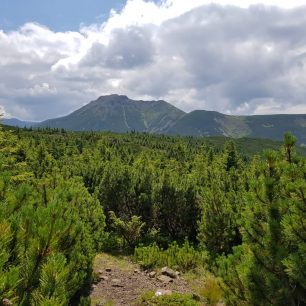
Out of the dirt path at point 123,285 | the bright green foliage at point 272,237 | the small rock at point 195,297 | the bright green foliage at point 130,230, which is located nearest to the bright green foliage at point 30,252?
the bright green foliage at point 272,237

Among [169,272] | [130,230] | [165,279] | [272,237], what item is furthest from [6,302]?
[130,230]

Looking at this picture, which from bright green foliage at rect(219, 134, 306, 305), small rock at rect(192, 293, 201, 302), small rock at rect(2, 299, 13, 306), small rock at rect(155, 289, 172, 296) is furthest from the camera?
small rock at rect(192, 293, 201, 302)

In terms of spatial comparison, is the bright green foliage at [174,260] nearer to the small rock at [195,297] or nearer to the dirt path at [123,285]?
the dirt path at [123,285]

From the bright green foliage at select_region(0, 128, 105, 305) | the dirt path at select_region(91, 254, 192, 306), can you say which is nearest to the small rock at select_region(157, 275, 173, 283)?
the dirt path at select_region(91, 254, 192, 306)

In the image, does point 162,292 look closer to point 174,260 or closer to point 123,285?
point 123,285

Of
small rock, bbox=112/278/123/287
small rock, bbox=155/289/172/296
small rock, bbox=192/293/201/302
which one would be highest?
small rock, bbox=155/289/172/296

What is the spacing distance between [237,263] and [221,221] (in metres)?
7.61

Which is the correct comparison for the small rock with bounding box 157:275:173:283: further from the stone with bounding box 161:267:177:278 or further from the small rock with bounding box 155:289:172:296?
the small rock with bounding box 155:289:172:296

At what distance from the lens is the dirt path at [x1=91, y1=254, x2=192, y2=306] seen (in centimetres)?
1132

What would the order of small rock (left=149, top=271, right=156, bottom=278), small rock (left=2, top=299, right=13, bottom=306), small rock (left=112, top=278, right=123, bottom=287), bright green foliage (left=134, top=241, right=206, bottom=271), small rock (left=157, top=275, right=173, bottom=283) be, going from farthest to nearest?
bright green foliage (left=134, top=241, right=206, bottom=271), small rock (left=149, top=271, right=156, bottom=278), small rock (left=157, top=275, right=173, bottom=283), small rock (left=112, top=278, right=123, bottom=287), small rock (left=2, top=299, right=13, bottom=306)

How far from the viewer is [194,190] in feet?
78.3

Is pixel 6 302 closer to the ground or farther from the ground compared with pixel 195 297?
farther from the ground

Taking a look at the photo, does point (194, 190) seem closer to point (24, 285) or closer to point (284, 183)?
point (284, 183)

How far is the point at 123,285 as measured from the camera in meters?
12.7
